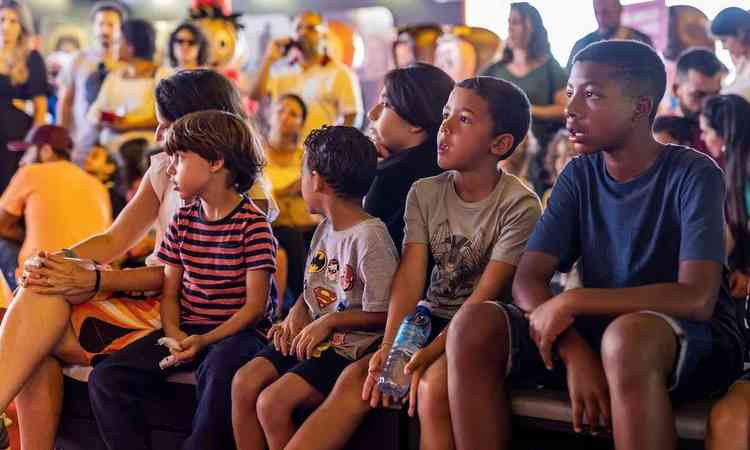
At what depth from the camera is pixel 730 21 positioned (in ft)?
14.0

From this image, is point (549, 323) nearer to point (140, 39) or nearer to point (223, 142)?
point (223, 142)

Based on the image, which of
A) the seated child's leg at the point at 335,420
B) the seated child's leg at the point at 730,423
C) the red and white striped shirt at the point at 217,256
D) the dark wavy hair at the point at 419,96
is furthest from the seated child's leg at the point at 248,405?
the seated child's leg at the point at 730,423

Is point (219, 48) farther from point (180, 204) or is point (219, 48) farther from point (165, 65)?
point (180, 204)

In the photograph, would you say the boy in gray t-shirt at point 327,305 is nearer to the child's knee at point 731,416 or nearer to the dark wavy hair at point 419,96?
the dark wavy hair at point 419,96

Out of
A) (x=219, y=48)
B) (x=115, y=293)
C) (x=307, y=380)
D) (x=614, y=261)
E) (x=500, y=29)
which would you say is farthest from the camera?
(x=219, y=48)

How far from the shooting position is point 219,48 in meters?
5.88

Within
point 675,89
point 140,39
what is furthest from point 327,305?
point 140,39

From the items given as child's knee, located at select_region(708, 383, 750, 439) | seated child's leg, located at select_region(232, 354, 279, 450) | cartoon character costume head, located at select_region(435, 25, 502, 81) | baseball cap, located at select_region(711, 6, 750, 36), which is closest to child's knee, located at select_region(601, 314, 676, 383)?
child's knee, located at select_region(708, 383, 750, 439)

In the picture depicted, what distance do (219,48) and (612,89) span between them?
420 cm

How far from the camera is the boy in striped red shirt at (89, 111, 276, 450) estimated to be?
238 centimetres

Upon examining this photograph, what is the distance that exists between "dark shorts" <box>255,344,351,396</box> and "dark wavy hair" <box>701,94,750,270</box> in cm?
213

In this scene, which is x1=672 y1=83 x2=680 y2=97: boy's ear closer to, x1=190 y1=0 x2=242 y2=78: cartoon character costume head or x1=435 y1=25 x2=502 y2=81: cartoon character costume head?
x1=435 y1=25 x2=502 y2=81: cartoon character costume head

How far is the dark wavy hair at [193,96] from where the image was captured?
2.68 metres

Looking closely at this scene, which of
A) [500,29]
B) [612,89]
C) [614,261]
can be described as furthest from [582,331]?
[500,29]
